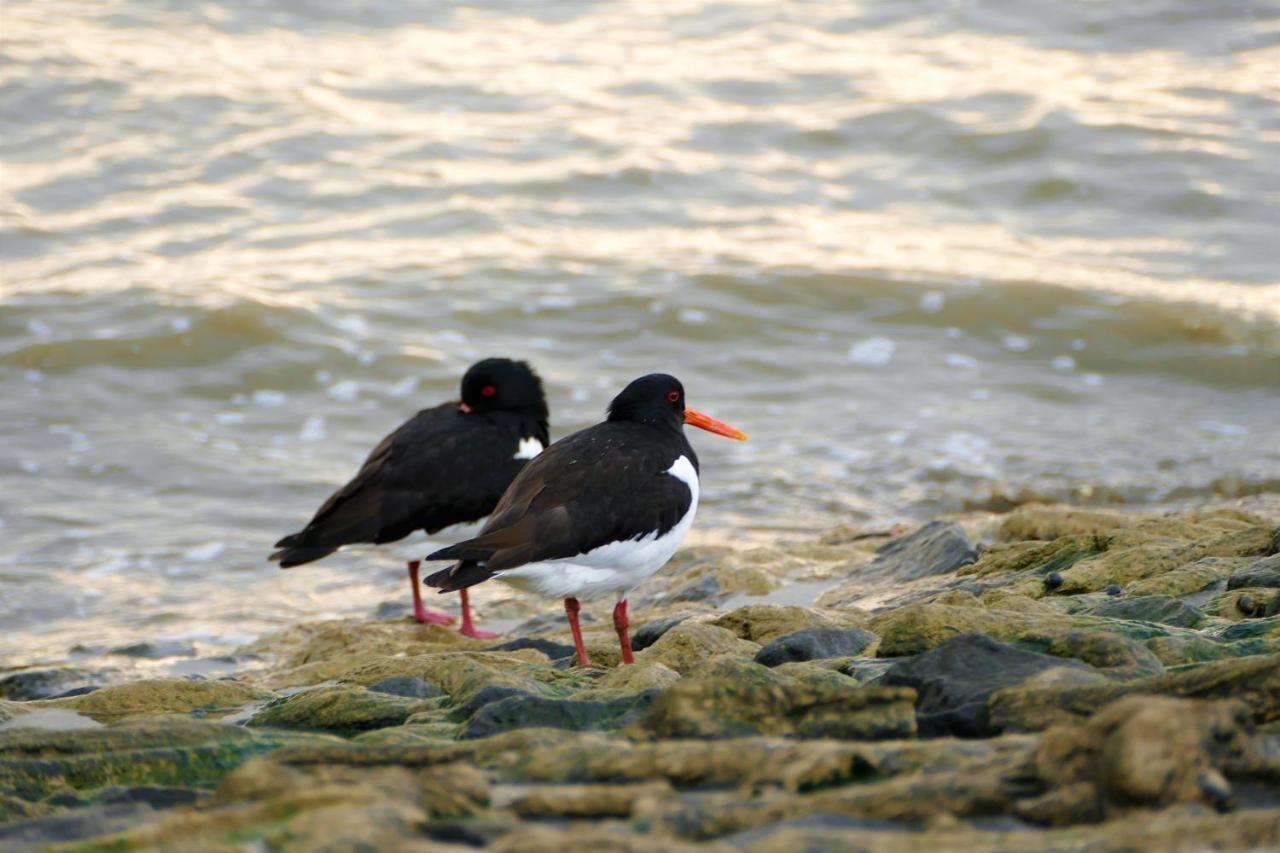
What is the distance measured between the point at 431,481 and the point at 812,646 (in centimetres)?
326

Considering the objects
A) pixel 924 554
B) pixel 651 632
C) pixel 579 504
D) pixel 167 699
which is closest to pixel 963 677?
pixel 579 504

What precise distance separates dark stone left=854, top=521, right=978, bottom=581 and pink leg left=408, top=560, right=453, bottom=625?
2.21 m

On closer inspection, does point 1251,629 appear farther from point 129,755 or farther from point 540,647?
point 129,755

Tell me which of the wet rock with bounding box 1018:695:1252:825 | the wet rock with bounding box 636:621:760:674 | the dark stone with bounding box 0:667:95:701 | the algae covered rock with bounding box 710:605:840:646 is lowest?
the dark stone with bounding box 0:667:95:701

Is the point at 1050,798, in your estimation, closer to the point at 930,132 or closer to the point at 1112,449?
the point at 1112,449

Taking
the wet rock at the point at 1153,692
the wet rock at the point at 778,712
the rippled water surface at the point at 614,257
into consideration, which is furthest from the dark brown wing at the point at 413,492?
the wet rock at the point at 1153,692

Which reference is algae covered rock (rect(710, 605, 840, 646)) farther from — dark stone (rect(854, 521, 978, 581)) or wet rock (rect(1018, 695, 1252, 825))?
wet rock (rect(1018, 695, 1252, 825))

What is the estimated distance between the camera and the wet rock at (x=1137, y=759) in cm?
270

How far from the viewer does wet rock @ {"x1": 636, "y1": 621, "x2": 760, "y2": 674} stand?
5258 millimetres

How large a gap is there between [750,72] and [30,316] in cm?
939

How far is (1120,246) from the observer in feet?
47.4

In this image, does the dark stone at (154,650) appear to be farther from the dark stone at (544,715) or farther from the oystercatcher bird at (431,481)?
the dark stone at (544,715)

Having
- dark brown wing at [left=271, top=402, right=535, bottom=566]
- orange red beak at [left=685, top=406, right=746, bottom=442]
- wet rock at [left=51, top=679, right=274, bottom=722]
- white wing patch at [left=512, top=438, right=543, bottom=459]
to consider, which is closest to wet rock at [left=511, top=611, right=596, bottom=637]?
dark brown wing at [left=271, top=402, right=535, bottom=566]

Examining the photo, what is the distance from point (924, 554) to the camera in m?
7.29
